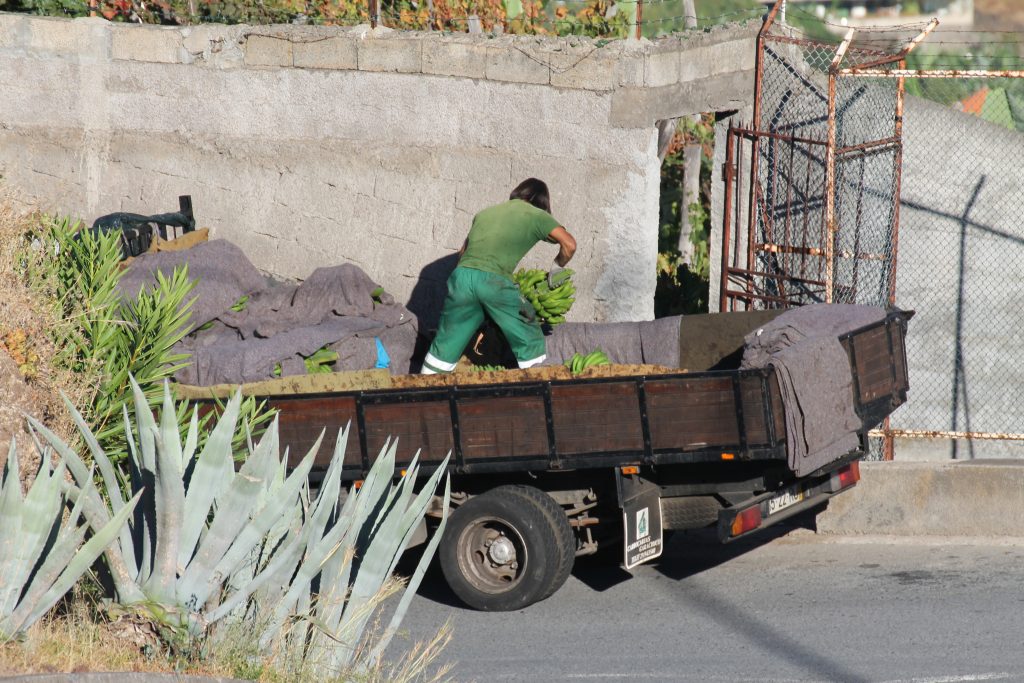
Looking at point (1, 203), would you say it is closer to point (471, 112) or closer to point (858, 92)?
point (471, 112)

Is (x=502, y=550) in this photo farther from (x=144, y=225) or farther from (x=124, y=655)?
(x=144, y=225)

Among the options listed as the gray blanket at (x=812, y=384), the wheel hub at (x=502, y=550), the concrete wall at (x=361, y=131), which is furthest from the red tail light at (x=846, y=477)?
the concrete wall at (x=361, y=131)

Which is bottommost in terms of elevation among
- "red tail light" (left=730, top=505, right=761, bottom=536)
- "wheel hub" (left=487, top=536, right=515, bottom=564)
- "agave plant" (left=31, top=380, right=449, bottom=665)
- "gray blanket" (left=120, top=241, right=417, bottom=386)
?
"wheel hub" (left=487, top=536, right=515, bottom=564)

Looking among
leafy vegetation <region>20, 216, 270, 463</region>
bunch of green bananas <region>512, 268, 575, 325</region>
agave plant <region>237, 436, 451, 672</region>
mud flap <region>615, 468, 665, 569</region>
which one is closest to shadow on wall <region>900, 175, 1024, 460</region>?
bunch of green bananas <region>512, 268, 575, 325</region>

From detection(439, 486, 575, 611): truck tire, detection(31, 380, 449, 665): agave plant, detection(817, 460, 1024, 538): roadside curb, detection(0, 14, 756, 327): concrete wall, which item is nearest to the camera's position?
detection(31, 380, 449, 665): agave plant

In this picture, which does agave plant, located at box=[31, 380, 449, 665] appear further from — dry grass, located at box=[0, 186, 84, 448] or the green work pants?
the green work pants

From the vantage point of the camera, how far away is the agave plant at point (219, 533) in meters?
5.19

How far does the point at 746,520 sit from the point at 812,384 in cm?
83

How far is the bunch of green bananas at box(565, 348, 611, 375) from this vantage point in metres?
9.42

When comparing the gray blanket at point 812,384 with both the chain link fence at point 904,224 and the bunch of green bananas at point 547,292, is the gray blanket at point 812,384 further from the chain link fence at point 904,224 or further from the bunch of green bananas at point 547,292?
the chain link fence at point 904,224

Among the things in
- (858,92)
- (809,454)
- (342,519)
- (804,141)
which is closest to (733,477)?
(809,454)

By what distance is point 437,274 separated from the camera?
11.4m

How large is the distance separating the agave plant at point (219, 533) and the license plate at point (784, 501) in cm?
291

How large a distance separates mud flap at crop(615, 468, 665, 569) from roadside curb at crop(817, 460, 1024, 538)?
6.62 ft
